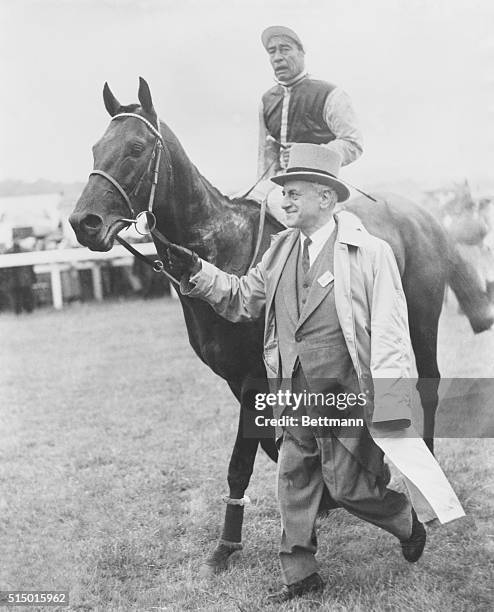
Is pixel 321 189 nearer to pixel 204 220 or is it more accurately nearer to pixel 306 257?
pixel 306 257

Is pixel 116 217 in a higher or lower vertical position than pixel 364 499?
higher

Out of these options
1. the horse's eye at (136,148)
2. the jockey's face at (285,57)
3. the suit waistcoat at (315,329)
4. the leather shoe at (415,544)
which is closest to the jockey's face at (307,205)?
the suit waistcoat at (315,329)

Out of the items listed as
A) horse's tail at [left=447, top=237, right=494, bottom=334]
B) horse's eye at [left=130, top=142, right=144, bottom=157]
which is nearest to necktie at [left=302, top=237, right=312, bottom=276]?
horse's eye at [left=130, top=142, right=144, bottom=157]

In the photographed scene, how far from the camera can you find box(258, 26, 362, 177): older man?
3971 mm

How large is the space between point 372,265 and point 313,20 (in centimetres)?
142

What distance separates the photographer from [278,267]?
3.47 metres

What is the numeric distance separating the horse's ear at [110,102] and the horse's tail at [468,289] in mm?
2350

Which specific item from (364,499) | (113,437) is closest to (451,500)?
(364,499)

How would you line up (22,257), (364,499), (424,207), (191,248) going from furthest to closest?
(22,257) → (424,207) → (191,248) → (364,499)

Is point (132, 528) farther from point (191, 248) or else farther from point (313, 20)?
point (313, 20)

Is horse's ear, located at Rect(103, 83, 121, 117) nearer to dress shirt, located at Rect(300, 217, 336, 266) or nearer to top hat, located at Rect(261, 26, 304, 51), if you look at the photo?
top hat, located at Rect(261, 26, 304, 51)

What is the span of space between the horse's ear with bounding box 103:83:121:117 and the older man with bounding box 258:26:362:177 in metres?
0.87

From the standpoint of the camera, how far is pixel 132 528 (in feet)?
14.1

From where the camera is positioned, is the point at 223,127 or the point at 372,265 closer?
the point at 372,265
